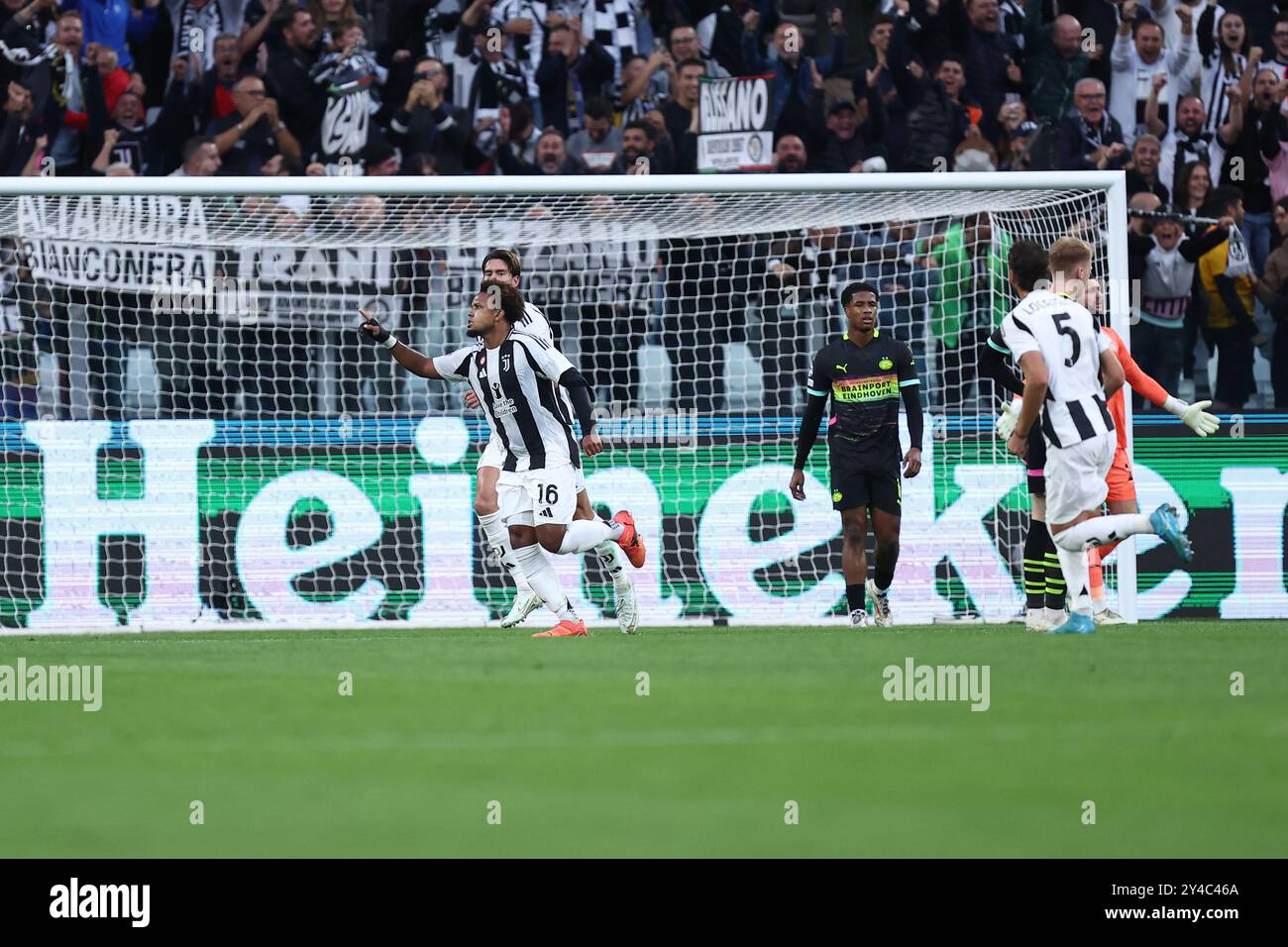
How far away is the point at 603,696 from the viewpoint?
702 centimetres

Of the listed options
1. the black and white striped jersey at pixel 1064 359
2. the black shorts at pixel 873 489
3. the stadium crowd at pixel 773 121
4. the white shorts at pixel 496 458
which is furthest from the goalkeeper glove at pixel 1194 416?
the white shorts at pixel 496 458

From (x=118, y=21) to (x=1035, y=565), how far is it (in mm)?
8878

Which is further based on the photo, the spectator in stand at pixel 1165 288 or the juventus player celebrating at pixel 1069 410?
the spectator in stand at pixel 1165 288

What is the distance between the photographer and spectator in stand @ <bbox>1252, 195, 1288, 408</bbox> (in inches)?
520

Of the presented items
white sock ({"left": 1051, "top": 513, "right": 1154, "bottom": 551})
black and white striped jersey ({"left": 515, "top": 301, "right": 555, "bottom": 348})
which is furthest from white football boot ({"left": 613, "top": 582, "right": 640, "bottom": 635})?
white sock ({"left": 1051, "top": 513, "right": 1154, "bottom": 551})

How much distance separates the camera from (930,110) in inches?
580

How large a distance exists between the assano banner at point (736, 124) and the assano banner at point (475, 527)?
2.82 meters

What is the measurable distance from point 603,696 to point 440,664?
1.66 meters

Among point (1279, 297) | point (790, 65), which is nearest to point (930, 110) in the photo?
point (790, 65)

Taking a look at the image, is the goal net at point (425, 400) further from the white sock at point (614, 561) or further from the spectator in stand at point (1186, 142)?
the spectator in stand at point (1186, 142)

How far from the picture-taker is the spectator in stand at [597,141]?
14.3 metres

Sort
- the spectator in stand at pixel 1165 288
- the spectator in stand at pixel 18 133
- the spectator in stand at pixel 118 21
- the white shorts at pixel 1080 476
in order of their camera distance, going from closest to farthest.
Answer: the white shorts at pixel 1080 476 → the spectator in stand at pixel 1165 288 → the spectator in stand at pixel 18 133 → the spectator in stand at pixel 118 21

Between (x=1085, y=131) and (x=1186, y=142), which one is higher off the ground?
(x=1085, y=131)

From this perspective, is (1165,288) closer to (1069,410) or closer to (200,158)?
(1069,410)
